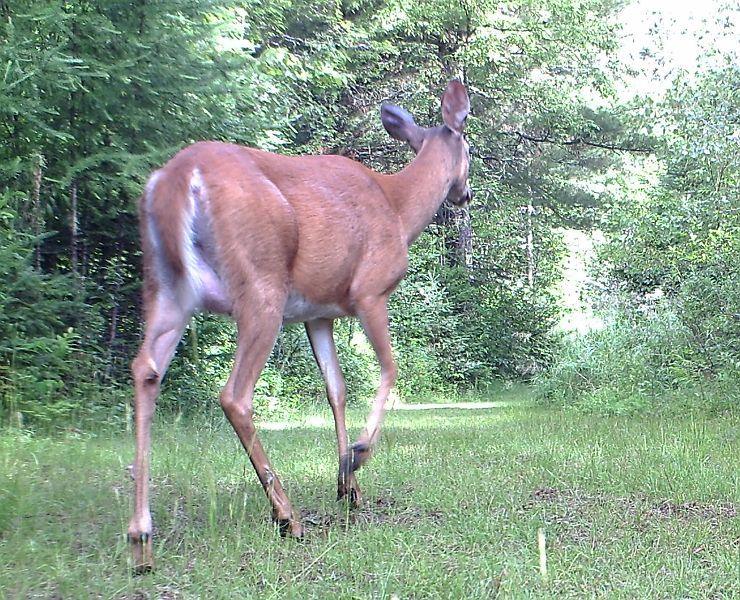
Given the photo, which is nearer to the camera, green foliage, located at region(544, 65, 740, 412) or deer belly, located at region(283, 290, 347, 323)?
deer belly, located at region(283, 290, 347, 323)

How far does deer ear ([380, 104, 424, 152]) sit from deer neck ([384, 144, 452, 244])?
0.27m

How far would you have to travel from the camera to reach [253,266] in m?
3.88

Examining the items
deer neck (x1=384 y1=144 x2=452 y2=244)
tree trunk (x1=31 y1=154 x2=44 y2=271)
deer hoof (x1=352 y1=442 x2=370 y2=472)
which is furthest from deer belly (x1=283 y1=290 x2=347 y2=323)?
tree trunk (x1=31 y1=154 x2=44 y2=271)

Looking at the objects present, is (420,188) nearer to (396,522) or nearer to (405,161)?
(396,522)

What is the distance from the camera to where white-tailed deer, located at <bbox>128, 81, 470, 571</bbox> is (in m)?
3.81

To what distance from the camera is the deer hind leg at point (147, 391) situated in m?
3.25

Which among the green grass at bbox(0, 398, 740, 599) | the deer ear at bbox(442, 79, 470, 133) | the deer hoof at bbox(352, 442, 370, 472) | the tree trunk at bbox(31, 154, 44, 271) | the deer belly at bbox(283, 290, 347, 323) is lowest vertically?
the green grass at bbox(0, 398, 740, 599)

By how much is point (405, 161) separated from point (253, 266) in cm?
1646

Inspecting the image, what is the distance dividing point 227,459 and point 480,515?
214cm

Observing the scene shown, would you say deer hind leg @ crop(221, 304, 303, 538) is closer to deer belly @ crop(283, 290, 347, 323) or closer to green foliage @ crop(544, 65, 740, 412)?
deer belly @ crop(283, 290, 347, 323)

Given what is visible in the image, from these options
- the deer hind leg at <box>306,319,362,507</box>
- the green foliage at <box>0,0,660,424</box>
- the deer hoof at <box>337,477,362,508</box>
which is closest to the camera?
the deer hoof at <box>337,477,362,508</box>

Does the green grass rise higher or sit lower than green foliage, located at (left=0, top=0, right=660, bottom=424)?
lower

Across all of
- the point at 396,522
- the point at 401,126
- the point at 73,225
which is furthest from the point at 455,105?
the point at 73,225

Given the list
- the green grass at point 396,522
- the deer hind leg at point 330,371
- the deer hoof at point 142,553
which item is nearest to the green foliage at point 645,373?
the green grass at point 396,522
